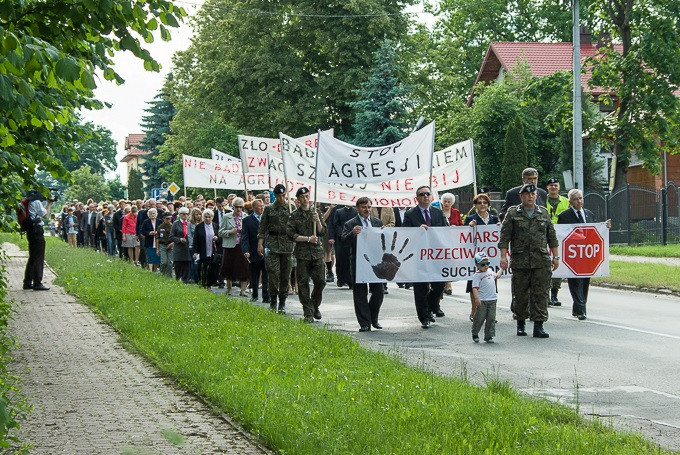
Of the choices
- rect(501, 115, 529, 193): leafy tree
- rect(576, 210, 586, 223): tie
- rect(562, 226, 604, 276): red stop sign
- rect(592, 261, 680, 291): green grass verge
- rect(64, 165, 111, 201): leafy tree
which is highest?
rect(64, 165, 111, 201): leafy tree

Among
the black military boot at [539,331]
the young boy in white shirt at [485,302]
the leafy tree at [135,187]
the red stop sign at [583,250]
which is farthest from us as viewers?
the leafy tree at [135,187]

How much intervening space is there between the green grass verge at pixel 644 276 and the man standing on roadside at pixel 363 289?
7.28 metres

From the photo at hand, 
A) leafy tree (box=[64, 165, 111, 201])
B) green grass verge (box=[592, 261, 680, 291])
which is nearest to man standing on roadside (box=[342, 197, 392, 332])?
green grass verge (box=[592, 261, 680, 291])

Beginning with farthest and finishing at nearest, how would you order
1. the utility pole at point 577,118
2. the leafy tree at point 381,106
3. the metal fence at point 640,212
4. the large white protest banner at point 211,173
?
the leafy tree at point 381,106
the metal fence at point 640,212
the large white protest banner at point 211,173
the utility pole at point 577,118

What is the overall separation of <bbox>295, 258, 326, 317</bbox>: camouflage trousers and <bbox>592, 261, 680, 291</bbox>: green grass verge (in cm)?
761

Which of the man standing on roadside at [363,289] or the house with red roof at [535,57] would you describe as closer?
the man standing on roadside at [363,289]

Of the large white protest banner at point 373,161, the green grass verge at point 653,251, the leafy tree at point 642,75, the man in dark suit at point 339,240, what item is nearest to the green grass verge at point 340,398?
the large white protest banner at point 373,161

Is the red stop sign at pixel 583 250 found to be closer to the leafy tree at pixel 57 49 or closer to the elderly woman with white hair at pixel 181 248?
the leafy tree at pixel 57 49

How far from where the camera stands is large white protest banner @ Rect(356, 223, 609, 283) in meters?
15.4

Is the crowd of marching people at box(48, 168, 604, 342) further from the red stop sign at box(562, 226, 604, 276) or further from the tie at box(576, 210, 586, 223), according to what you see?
the red stop sign at box(562, 226, 604, 276)

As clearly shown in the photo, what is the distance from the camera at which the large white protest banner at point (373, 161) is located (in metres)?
16.7

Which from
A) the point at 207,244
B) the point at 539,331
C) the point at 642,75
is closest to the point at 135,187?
the point at 642,75

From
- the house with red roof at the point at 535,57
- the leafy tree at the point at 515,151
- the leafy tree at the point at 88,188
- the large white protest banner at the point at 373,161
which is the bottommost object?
the large white protest banner at the point at 373,161

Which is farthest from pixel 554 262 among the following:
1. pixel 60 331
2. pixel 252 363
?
pixel 60 331
